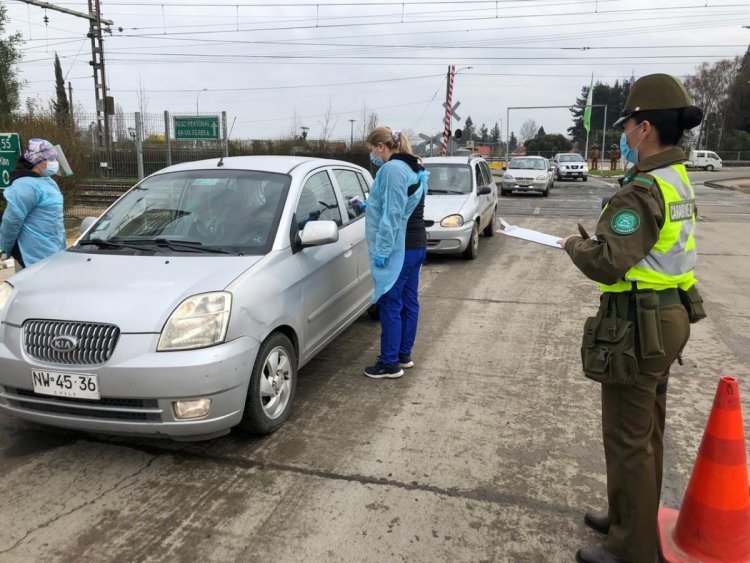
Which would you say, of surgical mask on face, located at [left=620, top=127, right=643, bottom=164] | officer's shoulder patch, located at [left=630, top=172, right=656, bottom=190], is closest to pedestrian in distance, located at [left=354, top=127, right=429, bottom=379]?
surgical mask on face, located at [left=620, top=127, right=643, bottom=164]

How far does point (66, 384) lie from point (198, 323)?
76cm

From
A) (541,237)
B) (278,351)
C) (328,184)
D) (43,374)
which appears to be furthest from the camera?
(328,184)

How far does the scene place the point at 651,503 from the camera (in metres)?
2.46

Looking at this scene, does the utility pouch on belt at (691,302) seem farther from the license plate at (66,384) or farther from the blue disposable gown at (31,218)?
the blue disposable gown at (31,218)

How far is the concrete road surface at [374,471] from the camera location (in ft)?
9.02

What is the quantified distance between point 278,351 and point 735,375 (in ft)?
12.0

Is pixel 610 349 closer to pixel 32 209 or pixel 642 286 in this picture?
pixel 642 286

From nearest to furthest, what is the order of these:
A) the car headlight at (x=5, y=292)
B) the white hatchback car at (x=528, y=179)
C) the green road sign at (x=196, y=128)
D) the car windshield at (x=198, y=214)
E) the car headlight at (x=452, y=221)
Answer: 1. the car headlight at (x=5, y=292)
2. the car windshield at (x=198, y=214)
3. the car headlight at (x=452, y=221)
4. the green road sign at (x=196, y=128)
5. the white hatchback car at (x=528, y=179)

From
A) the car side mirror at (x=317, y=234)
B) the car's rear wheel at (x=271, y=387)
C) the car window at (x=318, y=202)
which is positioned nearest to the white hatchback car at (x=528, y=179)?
the car window at (x=318, y=202)

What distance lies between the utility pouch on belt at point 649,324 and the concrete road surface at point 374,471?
42.1 inches

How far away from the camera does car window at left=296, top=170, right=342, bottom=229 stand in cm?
441

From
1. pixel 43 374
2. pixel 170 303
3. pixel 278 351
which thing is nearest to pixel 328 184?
pixel 278 351

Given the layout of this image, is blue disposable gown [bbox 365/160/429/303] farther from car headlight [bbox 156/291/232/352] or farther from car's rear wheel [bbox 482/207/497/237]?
car's rear wheel [bbox 482/207/497/237]

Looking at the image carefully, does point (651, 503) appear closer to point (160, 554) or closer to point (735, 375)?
point (160, 554)
